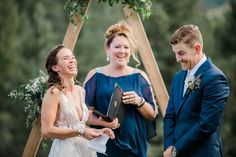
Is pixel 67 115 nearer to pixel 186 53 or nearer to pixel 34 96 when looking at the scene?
pixel 186 53

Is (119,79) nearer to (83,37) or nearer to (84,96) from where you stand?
(84,96)

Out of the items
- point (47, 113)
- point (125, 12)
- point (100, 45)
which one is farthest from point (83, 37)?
point (47, 113)

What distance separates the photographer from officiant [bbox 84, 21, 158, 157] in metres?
6.60

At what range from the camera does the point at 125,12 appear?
7328mm

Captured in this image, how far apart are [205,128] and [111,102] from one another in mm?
1236

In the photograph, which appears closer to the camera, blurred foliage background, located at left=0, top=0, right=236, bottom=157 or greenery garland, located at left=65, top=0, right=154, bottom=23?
greenery garland, located at left=65, top=0, right=154, bottom=23

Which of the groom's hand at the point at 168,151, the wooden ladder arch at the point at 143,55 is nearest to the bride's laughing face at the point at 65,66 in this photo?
the groom's hand at the point at 168,151

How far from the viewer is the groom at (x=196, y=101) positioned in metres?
5.42

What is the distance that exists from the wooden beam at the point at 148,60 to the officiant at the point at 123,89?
0.37 meters

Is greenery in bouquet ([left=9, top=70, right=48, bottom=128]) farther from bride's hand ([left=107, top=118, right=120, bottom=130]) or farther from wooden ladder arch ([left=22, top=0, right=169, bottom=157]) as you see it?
bride's hand ([left=107, top=118, right=120, bottom=130])

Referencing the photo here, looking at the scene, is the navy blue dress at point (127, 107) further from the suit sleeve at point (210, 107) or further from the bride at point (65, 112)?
the suit sleeve at point (210, 107)

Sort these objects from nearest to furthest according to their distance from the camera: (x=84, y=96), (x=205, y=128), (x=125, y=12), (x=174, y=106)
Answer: (x=205, y=128), (x=174, y=106), (x=84, y=96), (x=125, y=12)

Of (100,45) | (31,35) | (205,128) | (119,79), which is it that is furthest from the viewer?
(31,35)

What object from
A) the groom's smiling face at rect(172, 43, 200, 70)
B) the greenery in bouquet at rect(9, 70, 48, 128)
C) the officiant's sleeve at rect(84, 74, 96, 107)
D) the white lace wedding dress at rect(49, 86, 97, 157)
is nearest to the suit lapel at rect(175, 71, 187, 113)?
the groom's smiling face at rect(172, 43, 200, 70)
